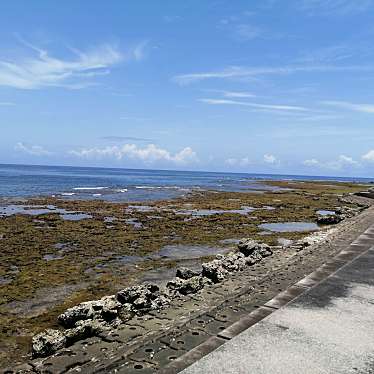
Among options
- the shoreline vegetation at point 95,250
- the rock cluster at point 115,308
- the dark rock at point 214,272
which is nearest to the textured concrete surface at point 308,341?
the rock cluster at point 115,308

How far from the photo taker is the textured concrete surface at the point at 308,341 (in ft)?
16.2

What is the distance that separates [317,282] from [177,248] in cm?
1157

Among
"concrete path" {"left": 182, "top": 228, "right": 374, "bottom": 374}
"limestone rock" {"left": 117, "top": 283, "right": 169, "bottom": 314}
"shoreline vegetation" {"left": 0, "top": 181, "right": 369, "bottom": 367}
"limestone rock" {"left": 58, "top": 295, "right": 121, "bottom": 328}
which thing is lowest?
"shoreline vegetation" {"left": 0, "top": 181, "right": 369, "bottom": 367}

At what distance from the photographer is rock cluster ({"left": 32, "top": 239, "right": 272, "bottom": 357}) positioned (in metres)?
6.93

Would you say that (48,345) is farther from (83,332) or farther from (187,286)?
(187,286)

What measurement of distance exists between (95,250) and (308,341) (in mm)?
14547

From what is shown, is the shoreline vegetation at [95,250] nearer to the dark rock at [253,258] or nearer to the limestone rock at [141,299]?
the dark rock at [253,258]

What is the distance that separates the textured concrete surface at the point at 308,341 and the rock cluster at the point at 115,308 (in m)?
2.69

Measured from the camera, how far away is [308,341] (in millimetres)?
5703

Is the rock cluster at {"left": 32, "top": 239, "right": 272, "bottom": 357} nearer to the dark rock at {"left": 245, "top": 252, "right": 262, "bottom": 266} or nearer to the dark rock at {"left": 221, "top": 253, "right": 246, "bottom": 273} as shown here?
the dark rock at {"left": 221, "top": 253, "right": 246, "bottom": 273}

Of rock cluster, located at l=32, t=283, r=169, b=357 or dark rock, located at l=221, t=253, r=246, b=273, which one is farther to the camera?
dark rock, located at l=221, t=253, r=246, b=273

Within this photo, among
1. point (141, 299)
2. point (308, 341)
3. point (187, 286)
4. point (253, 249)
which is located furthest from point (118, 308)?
point (253, 249)

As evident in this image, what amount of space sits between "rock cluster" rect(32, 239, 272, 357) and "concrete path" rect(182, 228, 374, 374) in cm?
268

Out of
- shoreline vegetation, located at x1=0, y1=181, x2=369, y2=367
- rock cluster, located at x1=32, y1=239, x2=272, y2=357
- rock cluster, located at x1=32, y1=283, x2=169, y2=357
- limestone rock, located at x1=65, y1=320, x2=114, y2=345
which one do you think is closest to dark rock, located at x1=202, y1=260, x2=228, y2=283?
rock cluster, located at x1=32, y1=239, x2=272, y2=357
